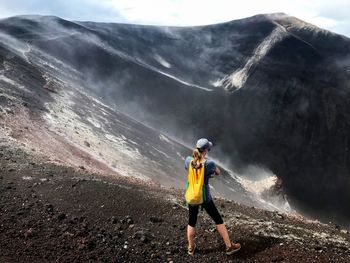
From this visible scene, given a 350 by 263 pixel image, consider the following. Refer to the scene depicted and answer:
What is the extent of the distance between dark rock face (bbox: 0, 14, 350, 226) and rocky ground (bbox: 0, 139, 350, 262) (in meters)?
29.4

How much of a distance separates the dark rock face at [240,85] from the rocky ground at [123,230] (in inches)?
1157

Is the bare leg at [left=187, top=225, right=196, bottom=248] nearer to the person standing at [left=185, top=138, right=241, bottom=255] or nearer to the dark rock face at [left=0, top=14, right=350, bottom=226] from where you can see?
the person standing at [left=185, top=138, right=241, bottom=255]

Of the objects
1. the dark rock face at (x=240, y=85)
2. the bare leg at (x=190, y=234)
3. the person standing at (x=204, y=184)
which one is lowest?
the dark rock face at (x=240, y=85)

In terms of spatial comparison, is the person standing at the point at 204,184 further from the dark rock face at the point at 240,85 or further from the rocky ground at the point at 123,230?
the dark rock face at the point at 240,85

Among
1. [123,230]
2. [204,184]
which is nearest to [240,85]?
[123,230]

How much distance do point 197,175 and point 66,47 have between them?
39.8 meters

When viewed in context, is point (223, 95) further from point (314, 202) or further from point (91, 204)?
point (91, 204)

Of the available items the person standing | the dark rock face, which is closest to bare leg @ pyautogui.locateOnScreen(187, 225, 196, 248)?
the person standing

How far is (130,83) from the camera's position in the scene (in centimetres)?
4525

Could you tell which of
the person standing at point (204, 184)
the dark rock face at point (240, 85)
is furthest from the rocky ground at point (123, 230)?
the dark rock face at point (240, 85)

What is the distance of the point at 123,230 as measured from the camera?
7648 mm

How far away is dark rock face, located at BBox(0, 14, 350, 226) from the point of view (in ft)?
141

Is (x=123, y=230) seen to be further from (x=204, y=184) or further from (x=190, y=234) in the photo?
(x=204, y=184)

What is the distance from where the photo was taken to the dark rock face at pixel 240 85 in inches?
1690
